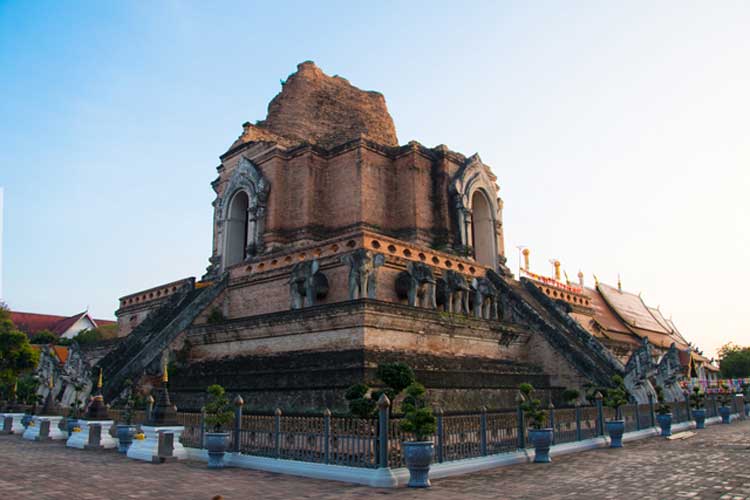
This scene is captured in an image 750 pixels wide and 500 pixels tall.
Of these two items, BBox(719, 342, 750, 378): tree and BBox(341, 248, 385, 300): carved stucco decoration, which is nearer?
BBox(341, 248, 385, 300): carved stucco decoration

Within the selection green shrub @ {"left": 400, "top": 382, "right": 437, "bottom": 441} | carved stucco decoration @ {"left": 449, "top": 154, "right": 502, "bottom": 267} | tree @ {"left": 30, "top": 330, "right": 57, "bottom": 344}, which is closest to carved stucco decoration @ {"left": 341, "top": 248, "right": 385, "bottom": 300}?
carved stucco decoration @ {"left": 449, "top": 154, "right": 502, "bottom": 267}

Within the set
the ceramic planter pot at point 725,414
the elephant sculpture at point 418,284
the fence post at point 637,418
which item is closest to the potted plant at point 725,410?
the ceramic planter pot at point 725,414

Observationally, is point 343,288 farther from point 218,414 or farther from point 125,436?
point 218,414

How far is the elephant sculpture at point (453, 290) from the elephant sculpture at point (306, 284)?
13.0 feet

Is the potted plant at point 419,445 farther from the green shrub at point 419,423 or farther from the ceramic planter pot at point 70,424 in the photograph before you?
the ceramic planter pot at point 70,424

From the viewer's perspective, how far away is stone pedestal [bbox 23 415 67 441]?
54.7 ft

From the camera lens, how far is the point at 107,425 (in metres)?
14.8

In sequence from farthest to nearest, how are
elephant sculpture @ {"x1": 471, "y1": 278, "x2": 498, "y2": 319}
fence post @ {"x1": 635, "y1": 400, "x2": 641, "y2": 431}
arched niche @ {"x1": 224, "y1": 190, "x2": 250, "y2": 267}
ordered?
arched niche @ {"x1": 224, "y1": 190, "x2": 250, "y2": 267} < elephant sculpture @ {"x1": 471, "y1": 278, "x2": 498, "y2": 319} < fence post @ {"x1": 635, "y1": 400, "x2": 641, "y2": 431}

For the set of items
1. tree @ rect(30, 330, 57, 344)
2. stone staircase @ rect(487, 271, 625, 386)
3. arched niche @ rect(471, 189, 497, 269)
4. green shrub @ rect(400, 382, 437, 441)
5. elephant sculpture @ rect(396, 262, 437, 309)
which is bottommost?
green shrub @ rect(400, 382, 437, 441)

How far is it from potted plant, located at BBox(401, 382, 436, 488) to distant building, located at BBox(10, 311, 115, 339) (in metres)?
57.1

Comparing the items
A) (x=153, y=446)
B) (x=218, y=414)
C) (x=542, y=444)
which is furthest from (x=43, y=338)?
(x=542, y=444)

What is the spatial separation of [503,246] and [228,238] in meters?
12.1

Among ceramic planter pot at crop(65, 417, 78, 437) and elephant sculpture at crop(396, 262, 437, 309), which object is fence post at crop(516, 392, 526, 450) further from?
ceramic planter pot at crop(65, 417, 78, 437)

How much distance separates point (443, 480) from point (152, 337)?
13701mm
